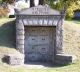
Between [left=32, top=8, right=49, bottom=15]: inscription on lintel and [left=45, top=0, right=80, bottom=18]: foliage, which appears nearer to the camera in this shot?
[left=32, top=8, right=49, bottom=15]: inscription on lintel

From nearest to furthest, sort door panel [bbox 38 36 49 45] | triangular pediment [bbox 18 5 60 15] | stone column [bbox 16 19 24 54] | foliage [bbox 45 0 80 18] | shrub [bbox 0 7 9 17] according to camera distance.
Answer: triangular pediment [bbox 18 5 60 15] < stone column [bbox 16 19 24 54] < door panel [bbox 38 36 49 45] < foliage [bbox 45 0 80 18] < shrub [bbox 0 7 9 17]

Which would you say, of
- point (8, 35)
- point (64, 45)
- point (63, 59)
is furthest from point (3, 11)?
point (63, 59)

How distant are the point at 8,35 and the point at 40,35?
1789 mm

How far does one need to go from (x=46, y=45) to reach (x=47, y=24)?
122 centimetres

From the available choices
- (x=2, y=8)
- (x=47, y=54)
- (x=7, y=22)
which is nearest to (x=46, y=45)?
(x=47, y=54)

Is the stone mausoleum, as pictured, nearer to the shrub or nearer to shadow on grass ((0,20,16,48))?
shadow on grass ((0,20,16,48))

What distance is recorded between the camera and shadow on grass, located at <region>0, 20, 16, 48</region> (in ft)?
54.9

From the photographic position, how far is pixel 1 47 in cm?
1617

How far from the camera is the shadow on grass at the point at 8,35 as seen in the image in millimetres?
16734

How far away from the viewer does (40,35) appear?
17.2 metres

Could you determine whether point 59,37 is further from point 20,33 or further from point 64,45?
point 20,33

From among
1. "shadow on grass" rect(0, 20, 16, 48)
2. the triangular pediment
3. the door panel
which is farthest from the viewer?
the door panel

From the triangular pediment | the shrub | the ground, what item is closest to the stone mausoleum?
the triangular pediment

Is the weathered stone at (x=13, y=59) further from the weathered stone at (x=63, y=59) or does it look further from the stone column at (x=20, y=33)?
the weathered stone at (x=63, y=59)
